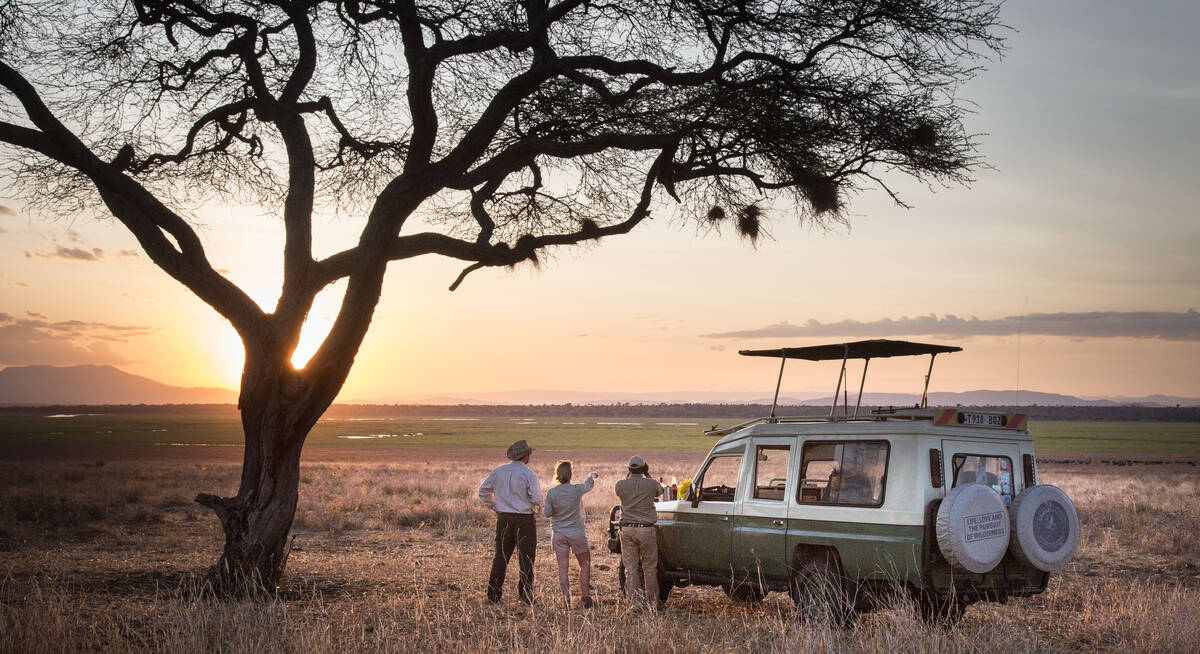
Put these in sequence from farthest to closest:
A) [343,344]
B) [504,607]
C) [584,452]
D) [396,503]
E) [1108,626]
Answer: [584,452]
[396,503]
[343,344]
[504,607]
[1108,626]

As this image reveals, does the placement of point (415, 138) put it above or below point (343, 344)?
above

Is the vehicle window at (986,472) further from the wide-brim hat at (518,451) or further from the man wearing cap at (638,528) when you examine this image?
the wide-brim hat at (518,451)

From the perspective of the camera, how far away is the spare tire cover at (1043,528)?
33.4 ft

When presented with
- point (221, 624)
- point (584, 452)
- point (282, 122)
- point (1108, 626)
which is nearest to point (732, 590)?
point (1108, 626)

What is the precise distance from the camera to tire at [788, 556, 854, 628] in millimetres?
10328

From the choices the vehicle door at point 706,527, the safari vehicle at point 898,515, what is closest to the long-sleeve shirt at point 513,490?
the vehicle door at point 706,527

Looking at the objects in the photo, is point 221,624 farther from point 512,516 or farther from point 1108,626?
point 1108,626

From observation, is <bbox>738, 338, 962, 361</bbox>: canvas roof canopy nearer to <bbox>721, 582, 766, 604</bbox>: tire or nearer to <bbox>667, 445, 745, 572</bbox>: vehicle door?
<bbox>667, 445, 745, 572</bbox>: vehicle door

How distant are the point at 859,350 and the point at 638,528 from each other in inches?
136

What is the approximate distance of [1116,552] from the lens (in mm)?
19000

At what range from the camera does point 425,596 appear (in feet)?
39.8

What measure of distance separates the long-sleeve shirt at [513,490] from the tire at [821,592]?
3.38 metres

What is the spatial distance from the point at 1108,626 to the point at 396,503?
20.7m

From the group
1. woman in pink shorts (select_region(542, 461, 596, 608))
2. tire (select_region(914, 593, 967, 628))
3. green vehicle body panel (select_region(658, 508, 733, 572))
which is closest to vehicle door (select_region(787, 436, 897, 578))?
tire (select_region(914, 593, 967, 628))
